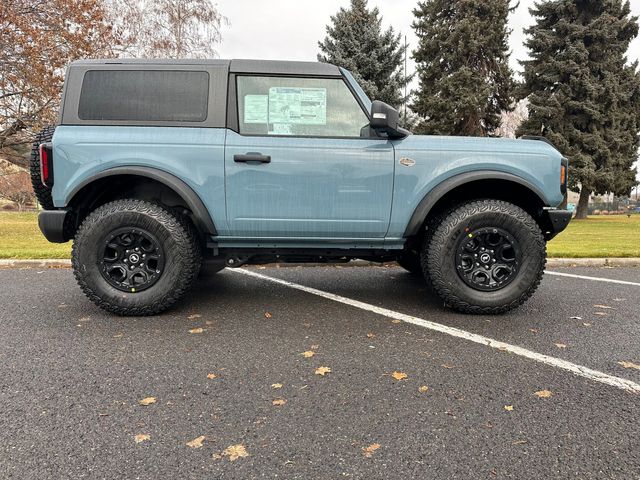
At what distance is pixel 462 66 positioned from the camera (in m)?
22.8

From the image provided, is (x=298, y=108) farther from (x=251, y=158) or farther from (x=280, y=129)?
(x=251, y=158)

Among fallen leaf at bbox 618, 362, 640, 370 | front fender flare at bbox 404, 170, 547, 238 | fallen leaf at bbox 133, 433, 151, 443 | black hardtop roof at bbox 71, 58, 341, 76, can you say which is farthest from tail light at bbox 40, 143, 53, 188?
fallen leaf at bbox 618, 362, 640, 370

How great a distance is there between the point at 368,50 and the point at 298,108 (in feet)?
58.8

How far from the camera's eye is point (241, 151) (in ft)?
11.5

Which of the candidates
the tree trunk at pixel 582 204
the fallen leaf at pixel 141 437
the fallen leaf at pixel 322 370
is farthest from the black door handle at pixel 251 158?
the tree trunk at pixel 582 204

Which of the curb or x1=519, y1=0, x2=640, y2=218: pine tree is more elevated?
x1=519, y1=0, x2=640, y2=218: pine tree

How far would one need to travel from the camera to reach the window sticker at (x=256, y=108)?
143 inches

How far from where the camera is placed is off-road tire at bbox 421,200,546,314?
11.9 feet

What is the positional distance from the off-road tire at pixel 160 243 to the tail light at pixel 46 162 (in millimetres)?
427

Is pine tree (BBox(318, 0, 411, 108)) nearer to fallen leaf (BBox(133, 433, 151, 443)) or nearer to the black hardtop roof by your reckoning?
the black hardtop roof

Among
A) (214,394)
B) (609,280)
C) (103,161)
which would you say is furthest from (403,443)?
(609,280)

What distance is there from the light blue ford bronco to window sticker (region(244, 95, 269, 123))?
0.01 meters

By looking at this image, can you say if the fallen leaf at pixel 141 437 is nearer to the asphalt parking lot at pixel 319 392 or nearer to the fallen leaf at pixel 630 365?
the asphalt parking lot at pixel 319 392

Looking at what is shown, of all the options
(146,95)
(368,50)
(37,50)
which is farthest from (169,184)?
(368,50)
